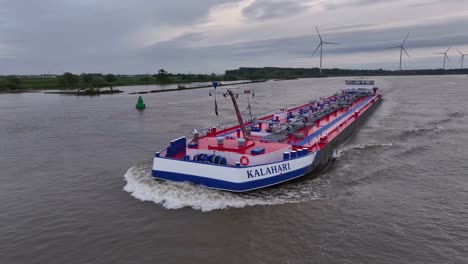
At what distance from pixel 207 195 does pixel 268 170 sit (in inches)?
114

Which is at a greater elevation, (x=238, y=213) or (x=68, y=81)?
(x=68, y=81)

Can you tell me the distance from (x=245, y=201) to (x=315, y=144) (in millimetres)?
6794

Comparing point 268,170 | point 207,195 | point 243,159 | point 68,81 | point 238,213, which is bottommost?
point 238,213

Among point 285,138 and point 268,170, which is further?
point 285,138

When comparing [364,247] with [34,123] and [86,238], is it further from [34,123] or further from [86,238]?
[34,123]

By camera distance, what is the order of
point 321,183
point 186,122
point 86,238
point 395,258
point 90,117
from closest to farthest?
point 395,258 → point 86,238 → point 321,183 → point 186,122 → point 90,117

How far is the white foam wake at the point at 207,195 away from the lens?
13.4 meters

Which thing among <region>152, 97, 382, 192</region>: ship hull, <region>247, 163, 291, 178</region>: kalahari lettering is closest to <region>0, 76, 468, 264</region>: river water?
<region>152, 97, 382, 192</region>: ship hull

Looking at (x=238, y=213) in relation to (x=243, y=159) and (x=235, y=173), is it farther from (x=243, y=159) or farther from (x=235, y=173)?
(x=243, y=159)

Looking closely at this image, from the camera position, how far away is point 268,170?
14367 millimetres

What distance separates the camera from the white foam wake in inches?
529

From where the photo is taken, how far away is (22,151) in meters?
24.1

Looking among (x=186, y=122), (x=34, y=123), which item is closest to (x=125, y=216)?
(x=186, y=122)

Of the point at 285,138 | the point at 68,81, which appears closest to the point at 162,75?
the point at 68,81
